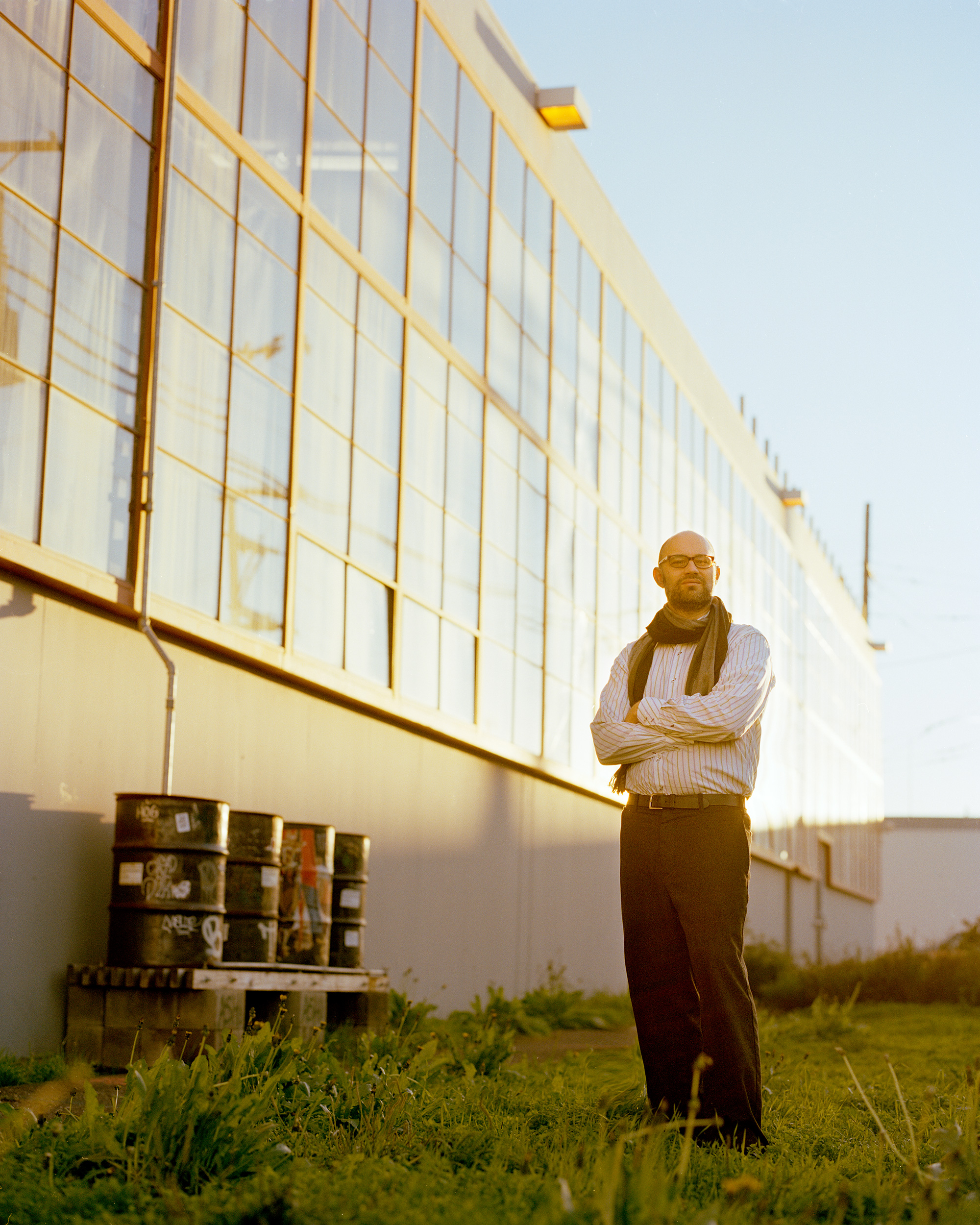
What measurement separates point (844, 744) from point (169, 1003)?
31787mm

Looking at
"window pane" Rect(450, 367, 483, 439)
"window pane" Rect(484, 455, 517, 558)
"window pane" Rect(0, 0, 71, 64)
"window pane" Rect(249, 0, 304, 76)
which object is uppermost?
"window pane" Rect(249, 0, 304, 76)

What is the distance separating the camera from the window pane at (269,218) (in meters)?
9.01

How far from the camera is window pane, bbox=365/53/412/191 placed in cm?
1116

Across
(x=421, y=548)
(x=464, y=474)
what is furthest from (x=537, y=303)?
(x=421, y=548)

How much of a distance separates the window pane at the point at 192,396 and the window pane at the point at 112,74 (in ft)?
3.50

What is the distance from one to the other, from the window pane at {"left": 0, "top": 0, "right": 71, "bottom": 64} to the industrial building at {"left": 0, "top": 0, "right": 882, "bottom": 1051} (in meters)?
0.02

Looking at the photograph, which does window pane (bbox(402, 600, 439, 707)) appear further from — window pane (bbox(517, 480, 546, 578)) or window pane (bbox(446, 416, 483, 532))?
window pane (bbox(517, 480, 546, 578))

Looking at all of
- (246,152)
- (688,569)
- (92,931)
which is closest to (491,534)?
(246,152)

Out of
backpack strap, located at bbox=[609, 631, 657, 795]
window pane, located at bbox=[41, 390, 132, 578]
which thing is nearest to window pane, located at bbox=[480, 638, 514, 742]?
window pane, located at bbox=[41, 390, 132, 578]

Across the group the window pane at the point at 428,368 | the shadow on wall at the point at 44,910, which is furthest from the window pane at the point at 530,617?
the shadow on wall at the point at 44,910

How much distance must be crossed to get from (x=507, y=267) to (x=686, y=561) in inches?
395

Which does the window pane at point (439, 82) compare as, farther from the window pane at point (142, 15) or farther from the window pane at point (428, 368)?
the window pane at point (142, 15)

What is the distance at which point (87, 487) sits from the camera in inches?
283

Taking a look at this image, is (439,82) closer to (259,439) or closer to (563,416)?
(563,416)
